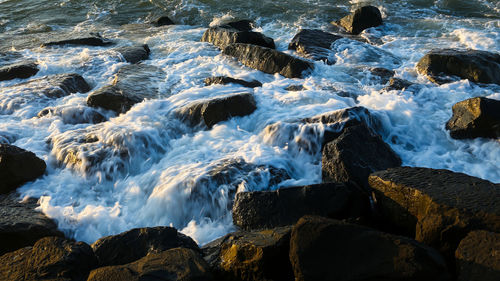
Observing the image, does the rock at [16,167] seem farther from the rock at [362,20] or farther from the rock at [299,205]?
the rock at [362,20]

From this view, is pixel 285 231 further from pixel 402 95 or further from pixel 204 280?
pixel 402 95

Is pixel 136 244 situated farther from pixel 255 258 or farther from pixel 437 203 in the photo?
pixel 437 203

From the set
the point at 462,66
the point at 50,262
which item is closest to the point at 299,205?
the point at 50,262

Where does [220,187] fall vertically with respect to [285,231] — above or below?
below

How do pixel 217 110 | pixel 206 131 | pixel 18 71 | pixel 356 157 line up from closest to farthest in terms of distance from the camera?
pixel 356 157 < pixel 206 131 < pixel 217 110 < pixel 18 71

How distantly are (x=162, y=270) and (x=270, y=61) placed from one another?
5.57 metres

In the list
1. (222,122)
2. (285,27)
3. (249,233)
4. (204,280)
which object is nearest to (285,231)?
(249,233)

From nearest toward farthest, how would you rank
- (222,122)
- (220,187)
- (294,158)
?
(220,187) < (294,158) < (222,122)

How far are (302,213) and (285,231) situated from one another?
1.86 feet

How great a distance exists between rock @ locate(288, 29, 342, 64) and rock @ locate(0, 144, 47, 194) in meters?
5.56

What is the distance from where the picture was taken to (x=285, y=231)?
11.9 feet

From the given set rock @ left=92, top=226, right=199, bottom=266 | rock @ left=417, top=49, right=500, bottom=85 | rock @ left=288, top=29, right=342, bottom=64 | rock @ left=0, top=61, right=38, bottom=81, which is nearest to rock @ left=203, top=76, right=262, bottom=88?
rock @ left=288, top=29, right=342, bottom=64

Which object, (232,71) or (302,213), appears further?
(232,71)

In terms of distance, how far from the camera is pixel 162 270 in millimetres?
3344
